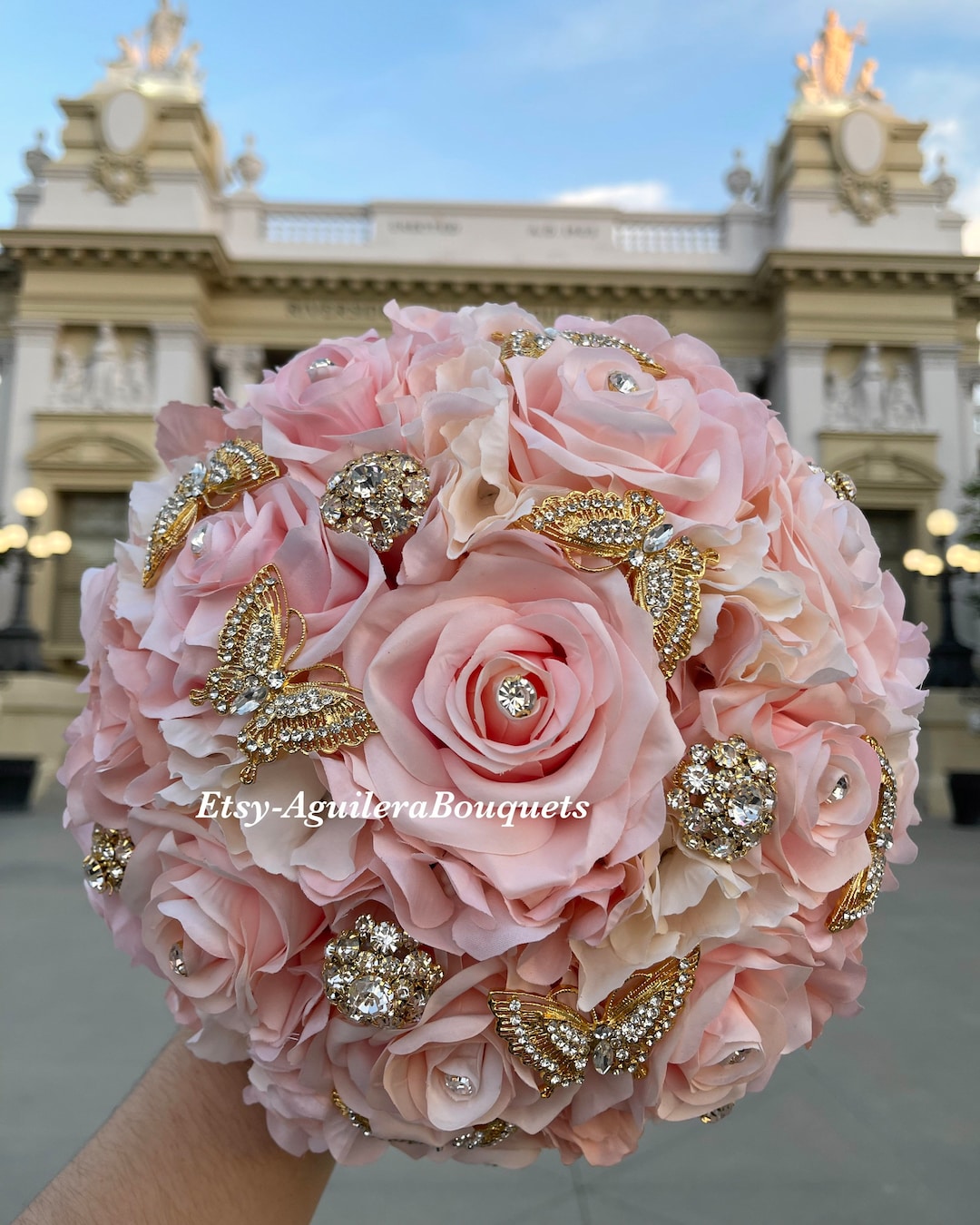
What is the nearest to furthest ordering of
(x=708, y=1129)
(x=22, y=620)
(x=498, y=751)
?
(x=498, y=751)
(x=708, y=1129)
(x=22, y=620)

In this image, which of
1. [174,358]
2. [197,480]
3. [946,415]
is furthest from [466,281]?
[197,480]

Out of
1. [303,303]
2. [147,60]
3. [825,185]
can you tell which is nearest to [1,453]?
[303,303]

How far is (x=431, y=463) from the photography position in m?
0.60

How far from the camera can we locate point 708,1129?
1.88 metres

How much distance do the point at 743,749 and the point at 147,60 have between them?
16648mm

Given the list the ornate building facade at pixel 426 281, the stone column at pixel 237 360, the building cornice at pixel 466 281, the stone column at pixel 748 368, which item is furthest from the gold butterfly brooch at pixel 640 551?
the stone column at pixel 748 368

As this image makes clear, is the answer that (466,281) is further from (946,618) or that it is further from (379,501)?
(379,501)

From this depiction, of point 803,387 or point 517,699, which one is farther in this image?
point 803,387

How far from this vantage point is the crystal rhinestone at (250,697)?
559mm

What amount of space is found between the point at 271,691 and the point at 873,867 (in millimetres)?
468

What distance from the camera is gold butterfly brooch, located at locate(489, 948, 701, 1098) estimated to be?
1.82 ft

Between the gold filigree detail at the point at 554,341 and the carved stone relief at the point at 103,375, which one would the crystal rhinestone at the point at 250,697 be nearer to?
the gold filigree detail at the point at 554,341

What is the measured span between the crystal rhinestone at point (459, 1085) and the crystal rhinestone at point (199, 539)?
0.40 meters

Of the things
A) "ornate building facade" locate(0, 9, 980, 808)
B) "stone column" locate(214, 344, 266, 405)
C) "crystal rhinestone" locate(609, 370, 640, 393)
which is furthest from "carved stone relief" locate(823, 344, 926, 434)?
"crystal rhinestone" locate(609, 370, 640, 393)
